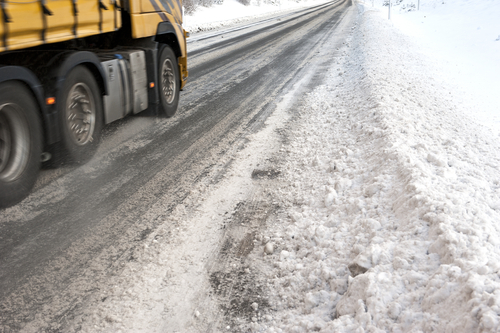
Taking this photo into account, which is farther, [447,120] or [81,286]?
[447,120]

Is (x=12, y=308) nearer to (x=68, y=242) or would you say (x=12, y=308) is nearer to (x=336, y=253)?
(x=68, y=242)

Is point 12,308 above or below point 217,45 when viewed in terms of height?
below

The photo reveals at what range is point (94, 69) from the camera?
14.8ft

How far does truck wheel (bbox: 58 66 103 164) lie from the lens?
4.08 metres

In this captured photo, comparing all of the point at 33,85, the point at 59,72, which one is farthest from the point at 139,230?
the point at 59,72

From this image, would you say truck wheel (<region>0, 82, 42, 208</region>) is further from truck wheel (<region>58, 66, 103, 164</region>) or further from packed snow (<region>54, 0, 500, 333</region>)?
packed snow (<region>54, 0, 500, 333</region>)

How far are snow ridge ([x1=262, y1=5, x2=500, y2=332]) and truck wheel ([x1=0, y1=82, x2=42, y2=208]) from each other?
2470 millimetres

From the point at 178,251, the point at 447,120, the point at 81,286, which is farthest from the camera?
the point at 447,120

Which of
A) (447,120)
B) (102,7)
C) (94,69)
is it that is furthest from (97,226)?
(447,120)

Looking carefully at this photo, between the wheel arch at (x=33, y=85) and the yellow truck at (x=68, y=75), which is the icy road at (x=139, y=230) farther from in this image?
the wheel arch at (x=33, y=85)

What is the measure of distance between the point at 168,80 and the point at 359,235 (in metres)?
4.57

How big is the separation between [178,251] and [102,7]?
3061mm

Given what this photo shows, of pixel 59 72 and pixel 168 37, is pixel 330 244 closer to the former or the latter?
pixel 59 72

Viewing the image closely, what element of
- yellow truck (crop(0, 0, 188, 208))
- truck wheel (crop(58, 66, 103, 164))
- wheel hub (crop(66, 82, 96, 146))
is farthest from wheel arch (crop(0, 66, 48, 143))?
wheel hub (crop(66, 82, 96, 146))
